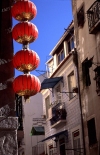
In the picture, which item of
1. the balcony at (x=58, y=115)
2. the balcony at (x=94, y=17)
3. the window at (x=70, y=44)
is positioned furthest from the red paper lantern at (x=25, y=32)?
the window at (x=70, y=44)

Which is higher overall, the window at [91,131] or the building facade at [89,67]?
the building facade at [89,67]

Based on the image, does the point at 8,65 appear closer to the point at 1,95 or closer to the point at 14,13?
the point at 1,95

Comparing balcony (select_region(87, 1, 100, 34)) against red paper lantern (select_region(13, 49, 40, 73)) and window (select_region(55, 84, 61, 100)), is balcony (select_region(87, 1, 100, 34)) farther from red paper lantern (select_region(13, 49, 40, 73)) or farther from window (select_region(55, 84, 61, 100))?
red paper lantern (select_region(13, 49, 40, 73))

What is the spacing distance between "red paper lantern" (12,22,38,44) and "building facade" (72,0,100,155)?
8359mm

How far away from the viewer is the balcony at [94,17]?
50.4 feet

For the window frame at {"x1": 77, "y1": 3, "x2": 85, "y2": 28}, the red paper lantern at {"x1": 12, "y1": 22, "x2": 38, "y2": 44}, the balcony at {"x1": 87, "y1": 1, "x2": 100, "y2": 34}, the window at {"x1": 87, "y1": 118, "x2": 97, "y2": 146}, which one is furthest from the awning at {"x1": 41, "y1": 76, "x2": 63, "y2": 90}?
the red paper lantern at {"x1": 12, "y1": 22, "x2": 38, "y2": 44}

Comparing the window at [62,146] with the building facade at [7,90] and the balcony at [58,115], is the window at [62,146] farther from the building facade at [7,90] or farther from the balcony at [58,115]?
the building facade at [7,90]

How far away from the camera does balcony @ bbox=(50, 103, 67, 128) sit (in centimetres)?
1933

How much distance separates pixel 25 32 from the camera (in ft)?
22.0

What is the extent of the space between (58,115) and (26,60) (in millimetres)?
13260

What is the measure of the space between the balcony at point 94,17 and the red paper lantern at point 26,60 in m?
8.70

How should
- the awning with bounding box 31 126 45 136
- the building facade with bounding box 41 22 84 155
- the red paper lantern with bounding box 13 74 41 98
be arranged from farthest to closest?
1. the awning with bounding box 31 126 45 136
2. the building facade with bounding box 41 22 84 155
3. the red paper lantern with bounding box 13 74 41 98

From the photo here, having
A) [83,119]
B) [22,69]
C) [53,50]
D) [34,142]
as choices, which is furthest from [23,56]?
[34,142]

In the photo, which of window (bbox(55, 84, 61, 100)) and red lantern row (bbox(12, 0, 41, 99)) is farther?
window (bbox(55, 84, 61, 100))
